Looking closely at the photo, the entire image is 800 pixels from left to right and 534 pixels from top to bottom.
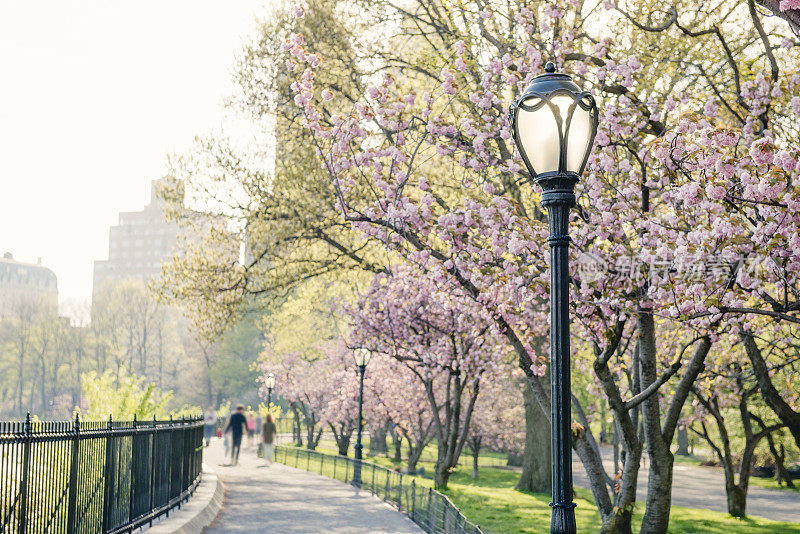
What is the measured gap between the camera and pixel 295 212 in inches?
759

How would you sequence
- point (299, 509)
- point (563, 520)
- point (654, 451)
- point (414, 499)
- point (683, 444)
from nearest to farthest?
point (563, 520), point (654, 451), point (414, 499), point (299, 509), point (683, 444)

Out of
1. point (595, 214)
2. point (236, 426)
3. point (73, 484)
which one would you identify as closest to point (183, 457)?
point (73, 484)

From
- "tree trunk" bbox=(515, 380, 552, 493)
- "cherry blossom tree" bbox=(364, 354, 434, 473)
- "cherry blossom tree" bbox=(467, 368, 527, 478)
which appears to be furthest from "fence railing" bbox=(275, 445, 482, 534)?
"cherry blossom tree" bbox=(467, 368, 527, 478)

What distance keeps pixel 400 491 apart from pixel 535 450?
871cm

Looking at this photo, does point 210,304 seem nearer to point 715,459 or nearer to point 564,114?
point 564,114

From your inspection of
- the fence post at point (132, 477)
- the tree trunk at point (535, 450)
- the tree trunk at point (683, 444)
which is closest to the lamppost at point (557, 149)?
the fence post at point (132, 477)

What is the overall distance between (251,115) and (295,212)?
4515 mm

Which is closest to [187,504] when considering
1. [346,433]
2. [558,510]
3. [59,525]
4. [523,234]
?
[59,525]

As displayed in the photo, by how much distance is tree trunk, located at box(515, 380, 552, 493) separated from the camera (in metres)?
24.6

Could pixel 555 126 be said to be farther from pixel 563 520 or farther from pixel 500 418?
pixel 500 418

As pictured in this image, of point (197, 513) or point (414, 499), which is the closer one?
point (197, 513)

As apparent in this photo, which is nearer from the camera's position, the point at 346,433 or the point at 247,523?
the point at 247,523

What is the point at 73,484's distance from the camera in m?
8.48

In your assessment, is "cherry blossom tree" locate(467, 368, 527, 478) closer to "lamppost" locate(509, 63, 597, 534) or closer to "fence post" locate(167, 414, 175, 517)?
"fence post" locate(167, 414, 175, 517)
